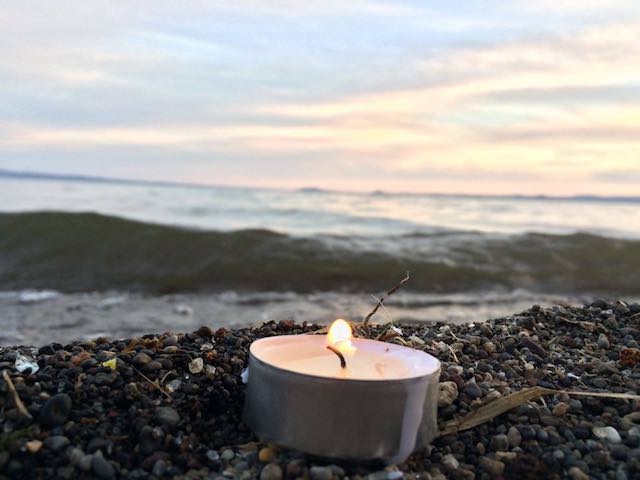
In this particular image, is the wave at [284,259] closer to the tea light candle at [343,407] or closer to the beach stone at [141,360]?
the beach stone at [141,360]

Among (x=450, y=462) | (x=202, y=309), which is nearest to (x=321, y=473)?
(x=450, y=462)

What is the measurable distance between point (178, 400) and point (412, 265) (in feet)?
27.7

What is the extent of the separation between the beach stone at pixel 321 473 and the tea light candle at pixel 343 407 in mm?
52

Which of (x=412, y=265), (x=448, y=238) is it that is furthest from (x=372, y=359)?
(x=448, y=238)

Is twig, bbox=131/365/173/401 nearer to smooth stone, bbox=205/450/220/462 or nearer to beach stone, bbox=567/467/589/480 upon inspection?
smooth stone, bbox=205/450/220/462

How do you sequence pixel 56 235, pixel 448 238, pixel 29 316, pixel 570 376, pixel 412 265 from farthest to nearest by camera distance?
pixel 448 238
pixel 56 235
pixel 412 265
pixel 29 316
pixel 570 376

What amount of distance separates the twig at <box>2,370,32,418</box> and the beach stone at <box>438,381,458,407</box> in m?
1.30

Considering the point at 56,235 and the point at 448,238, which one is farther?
the point at 448,238

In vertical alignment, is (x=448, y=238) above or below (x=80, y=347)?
below

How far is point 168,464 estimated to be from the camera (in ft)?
5.84

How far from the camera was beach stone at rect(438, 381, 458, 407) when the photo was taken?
2.16 m

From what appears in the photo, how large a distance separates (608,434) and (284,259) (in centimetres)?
839

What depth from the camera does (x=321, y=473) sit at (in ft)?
5.64

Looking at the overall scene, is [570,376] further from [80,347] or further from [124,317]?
[124,317]
